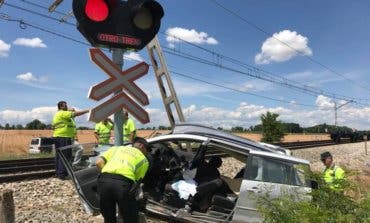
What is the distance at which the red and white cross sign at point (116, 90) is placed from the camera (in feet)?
19.0

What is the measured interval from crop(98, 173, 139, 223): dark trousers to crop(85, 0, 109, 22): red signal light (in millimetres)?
2014

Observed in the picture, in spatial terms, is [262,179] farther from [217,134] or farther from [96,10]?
[96,10]

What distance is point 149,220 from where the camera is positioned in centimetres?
828

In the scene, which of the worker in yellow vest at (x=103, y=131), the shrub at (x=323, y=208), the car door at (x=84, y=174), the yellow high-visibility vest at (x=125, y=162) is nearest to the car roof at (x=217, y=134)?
the car door at (x=84, y=174)

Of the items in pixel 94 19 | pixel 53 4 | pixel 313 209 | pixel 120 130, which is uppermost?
pixel 53 4

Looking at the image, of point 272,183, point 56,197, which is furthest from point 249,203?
point 56,197

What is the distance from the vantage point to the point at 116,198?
253 inches

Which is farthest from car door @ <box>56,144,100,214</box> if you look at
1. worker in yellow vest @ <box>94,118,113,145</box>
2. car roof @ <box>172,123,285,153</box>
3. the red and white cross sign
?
worker in yellow vest @ <box>94,118,113,145</box>

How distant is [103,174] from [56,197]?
4043mm

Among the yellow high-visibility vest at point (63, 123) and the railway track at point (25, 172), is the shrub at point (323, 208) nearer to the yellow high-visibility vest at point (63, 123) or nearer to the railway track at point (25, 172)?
the yellow high-visibility vest at point (63, 123)

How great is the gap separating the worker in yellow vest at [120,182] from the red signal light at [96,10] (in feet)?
5.83

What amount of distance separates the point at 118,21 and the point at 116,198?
7.12 feet

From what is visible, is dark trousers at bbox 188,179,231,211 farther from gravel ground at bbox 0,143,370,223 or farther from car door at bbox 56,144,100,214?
car door at bbox 56,144,100,214

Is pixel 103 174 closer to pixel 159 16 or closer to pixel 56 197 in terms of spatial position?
pixel 159 16
